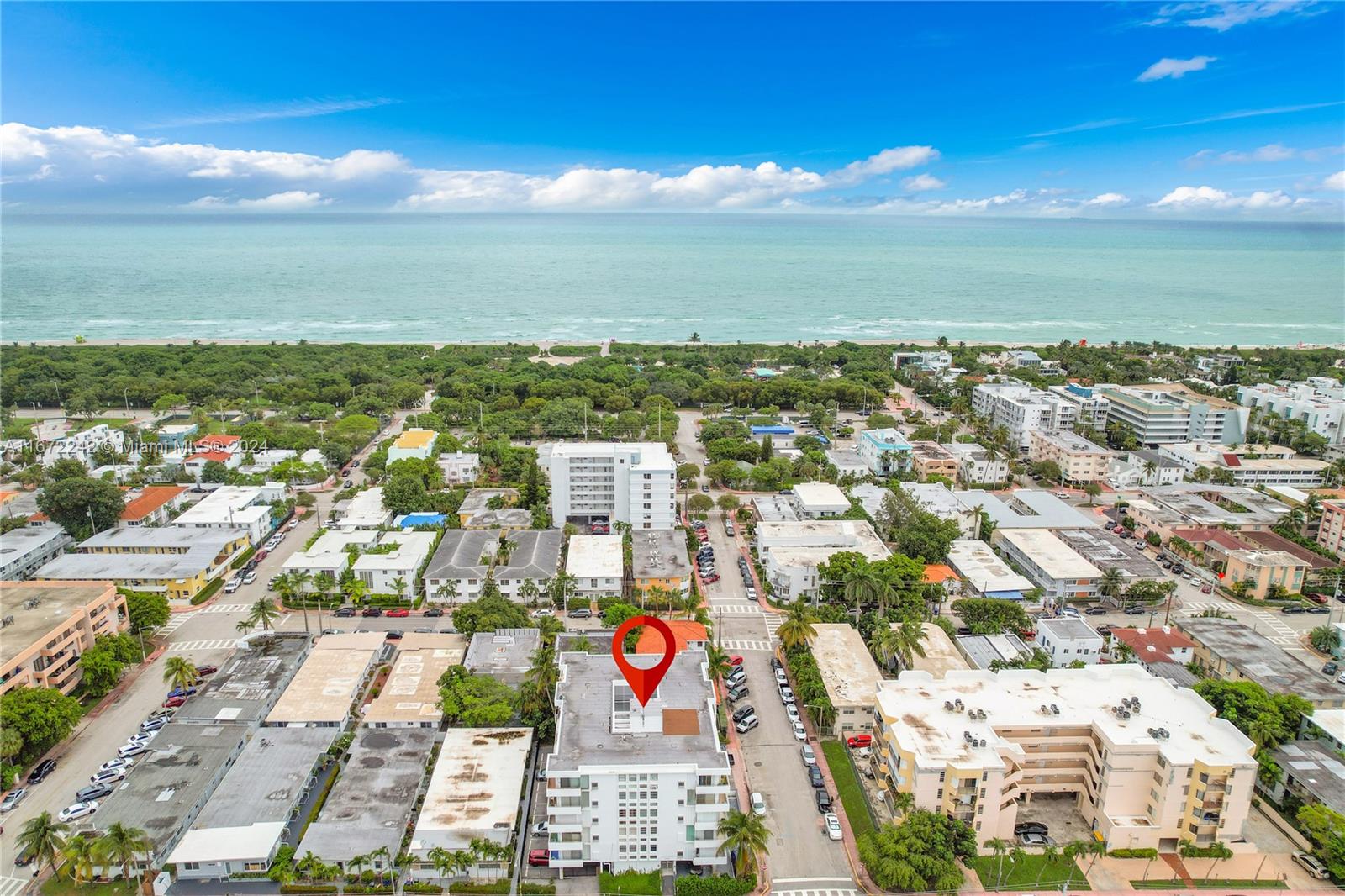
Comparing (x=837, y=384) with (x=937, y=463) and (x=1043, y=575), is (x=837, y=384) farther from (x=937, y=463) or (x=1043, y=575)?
(x=1043, y=575)

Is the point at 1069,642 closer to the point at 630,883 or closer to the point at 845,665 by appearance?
the point at 845,665

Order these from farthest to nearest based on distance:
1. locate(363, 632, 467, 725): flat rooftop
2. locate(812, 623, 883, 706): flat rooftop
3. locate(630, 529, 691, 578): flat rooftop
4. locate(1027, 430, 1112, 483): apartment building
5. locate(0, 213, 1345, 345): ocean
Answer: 1. locate(0, 213, 1345, 345): ocean
2. locate(1027, 430, 1112, 483): apartment building
3. locate(630, 529, 691, 578): flat rooftop
4. locate(812, 623, 883, 706): flat rooftop
5. locate(363, 632, 467, 725): flat rooftop

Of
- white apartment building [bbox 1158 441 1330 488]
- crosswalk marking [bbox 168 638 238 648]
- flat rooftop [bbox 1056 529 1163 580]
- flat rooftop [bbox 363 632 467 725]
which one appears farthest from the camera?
white apartment building [bbox 1158 441 1330 488]

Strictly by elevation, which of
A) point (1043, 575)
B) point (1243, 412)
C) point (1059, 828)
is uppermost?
point (1243, 412)

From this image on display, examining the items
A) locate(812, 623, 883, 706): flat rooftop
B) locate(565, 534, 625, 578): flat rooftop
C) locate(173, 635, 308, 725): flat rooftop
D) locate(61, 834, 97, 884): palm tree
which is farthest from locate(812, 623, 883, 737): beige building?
locate(61, 834, 97, 884): palm tree

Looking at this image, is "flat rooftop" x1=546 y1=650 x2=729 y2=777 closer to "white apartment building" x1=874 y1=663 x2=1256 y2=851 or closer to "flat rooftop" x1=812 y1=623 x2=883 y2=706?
"flat rooftop" x1=812 y1=623 x2=883 y2=706

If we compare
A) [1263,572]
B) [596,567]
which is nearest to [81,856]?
[596,567]

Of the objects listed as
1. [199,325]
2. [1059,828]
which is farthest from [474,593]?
[199,325]

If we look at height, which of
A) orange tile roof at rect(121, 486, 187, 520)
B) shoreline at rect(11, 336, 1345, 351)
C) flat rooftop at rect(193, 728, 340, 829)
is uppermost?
shoreline at rect(11, 336, 1345, 351)
